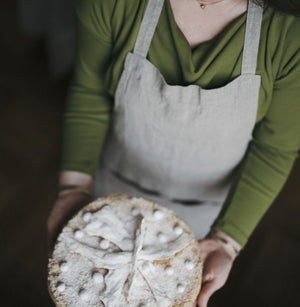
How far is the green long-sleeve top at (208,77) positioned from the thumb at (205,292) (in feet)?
0.40

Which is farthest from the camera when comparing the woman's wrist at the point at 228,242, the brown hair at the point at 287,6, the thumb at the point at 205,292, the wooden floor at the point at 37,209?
the wooden floor at the point at 37,209

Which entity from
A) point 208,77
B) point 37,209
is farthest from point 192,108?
point 37,209

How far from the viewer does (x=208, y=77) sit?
0.69 metres

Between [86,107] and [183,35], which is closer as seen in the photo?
[183,35]

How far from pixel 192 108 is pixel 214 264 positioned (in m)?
0.29

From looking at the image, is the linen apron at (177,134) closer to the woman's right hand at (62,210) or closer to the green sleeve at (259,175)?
the green sleeve at (259,175)

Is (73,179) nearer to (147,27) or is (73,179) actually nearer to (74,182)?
(74,182)

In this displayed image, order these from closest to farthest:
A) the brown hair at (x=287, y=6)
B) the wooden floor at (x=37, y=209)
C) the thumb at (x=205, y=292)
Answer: the brown hair at (x=287, y=6) < the thumb at (x=205, y=292) < the wooden floor at (x=37, y=209)

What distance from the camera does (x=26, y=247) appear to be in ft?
4.91

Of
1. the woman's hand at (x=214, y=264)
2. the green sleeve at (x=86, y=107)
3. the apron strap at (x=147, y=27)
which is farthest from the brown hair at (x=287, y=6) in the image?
the woman's hand at (x=214, y=264)

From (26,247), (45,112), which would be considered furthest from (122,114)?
(45,112)

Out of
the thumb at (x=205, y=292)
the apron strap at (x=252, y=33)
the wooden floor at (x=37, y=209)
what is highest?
the apron strap at (x=252, y=33)

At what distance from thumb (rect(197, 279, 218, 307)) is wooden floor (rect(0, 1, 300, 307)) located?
45 cm

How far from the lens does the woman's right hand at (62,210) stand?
2.59 feet
